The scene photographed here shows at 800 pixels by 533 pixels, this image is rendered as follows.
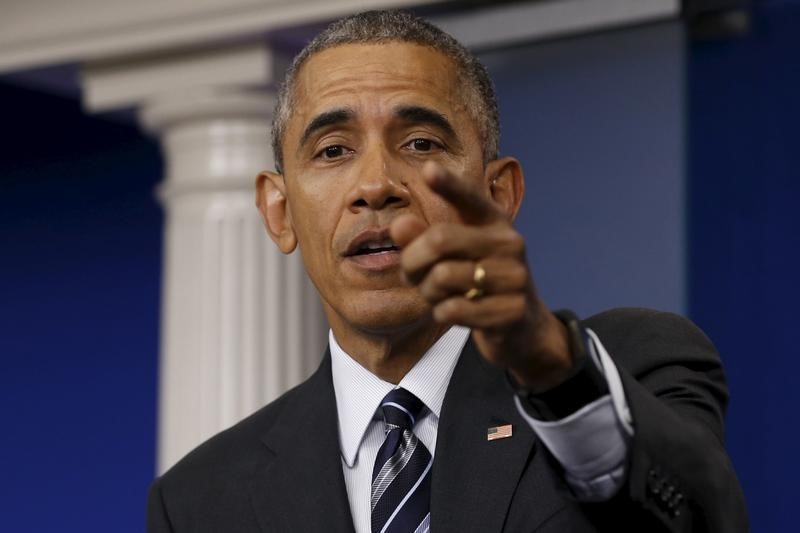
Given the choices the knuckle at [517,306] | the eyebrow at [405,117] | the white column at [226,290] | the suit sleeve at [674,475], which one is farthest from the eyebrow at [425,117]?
the white column at [226,290]

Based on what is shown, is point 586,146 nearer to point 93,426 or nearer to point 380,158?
point 380,158

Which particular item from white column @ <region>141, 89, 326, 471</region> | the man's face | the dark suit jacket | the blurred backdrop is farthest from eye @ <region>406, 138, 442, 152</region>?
white column @ <region>141, 89, 326, 471</region>

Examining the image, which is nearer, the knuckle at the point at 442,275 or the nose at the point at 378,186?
the knuckle at the point at 442,275

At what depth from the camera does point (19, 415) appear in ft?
12.1

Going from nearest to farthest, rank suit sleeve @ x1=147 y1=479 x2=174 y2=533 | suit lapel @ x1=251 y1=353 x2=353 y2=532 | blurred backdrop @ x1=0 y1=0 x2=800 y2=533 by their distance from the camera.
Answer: suit lapel @ x1=251 y1=353 x2=353 y2=532 < suit sleeve @ x1=147 y1=479 x2=174 y2=533 < blurred backdrop @ x1=0 y1=0 x2=800 y2=533

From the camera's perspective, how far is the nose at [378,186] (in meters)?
1.50

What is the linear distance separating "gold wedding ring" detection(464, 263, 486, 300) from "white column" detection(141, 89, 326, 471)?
1.79 meters

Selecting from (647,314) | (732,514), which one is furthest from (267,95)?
(732,514)

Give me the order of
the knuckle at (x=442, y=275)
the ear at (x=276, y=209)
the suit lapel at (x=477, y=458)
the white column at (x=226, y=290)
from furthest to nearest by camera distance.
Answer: the white column at (x=226, y=290), the ear at (x=276, y=209), the suit lapel at (x=477, y=458), the knuckle at (x=442, y=275)

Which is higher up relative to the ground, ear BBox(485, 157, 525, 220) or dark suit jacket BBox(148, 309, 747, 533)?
ear BBox(485, 157, 525, 220)

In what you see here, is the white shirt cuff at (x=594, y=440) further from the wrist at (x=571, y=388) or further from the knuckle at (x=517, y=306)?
the knuckle at (x=517, y=306)

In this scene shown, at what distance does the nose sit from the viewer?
1.50 m

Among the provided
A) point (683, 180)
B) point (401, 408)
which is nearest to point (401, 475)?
point (401, 408)

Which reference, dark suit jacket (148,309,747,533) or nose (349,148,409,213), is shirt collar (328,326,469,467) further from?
nose (349,148,409,213)
